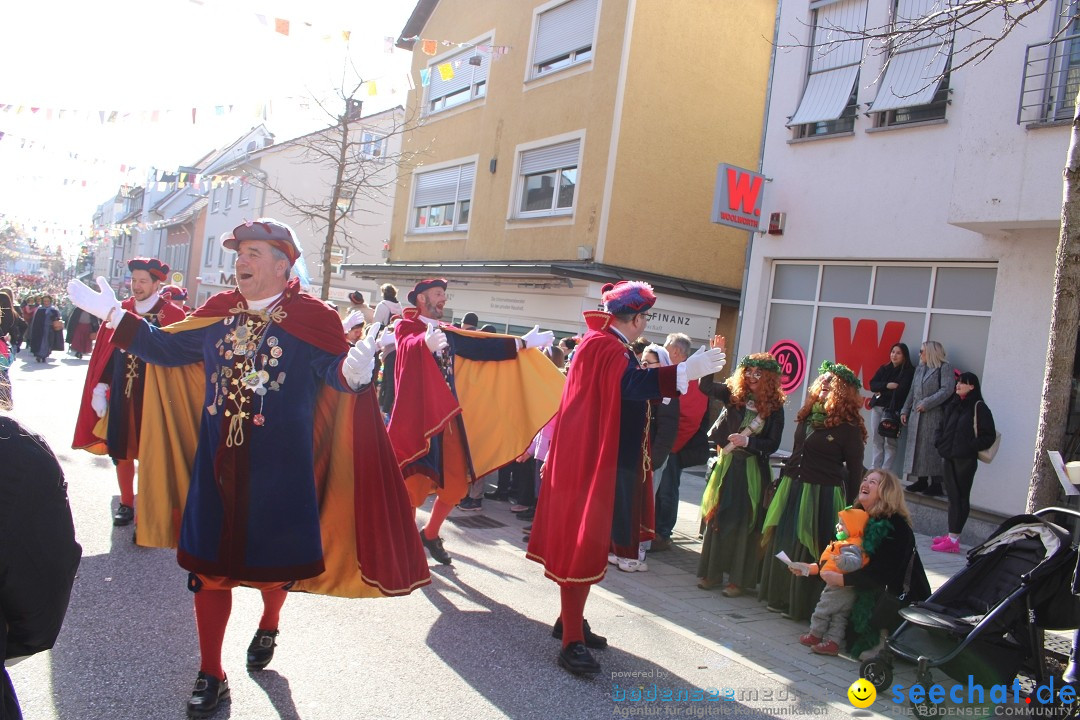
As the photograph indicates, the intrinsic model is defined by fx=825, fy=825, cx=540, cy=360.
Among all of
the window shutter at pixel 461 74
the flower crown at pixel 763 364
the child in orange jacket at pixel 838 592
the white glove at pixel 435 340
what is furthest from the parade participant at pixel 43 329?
the child in orange jacket at pixel 838 592

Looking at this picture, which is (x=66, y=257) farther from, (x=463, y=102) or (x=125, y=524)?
(x=125, y=524)

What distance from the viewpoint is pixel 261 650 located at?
386 cm

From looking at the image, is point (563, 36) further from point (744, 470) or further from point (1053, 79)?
point (744, 470)

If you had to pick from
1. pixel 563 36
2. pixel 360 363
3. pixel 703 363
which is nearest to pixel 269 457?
pixel 360 363

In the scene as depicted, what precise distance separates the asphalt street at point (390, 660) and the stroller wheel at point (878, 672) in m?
0.19

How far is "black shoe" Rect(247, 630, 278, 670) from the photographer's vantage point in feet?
12.6

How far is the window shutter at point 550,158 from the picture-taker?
51.8 feet

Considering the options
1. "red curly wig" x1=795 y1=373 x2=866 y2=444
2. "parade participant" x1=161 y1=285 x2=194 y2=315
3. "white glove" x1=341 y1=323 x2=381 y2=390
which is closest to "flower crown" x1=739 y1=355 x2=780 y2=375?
"red curly wig" x1=795 y1=373 x2=866 y2=444

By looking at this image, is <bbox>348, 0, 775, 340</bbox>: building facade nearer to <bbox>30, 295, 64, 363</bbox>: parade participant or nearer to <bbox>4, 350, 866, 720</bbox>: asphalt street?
<bbox>4, 350, 866, 720</bbox>: asphalt street

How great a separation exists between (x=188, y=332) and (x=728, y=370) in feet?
38.4

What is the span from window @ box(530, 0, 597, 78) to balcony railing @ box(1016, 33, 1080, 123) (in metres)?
8.43

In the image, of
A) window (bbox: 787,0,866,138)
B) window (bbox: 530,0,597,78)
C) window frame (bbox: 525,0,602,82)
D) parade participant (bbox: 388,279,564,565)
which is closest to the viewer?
parade participant (bbox: 388,279,564,565)

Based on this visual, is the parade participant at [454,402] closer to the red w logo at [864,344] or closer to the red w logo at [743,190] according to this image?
the red w logo at [864,344]

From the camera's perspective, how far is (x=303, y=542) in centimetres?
355
